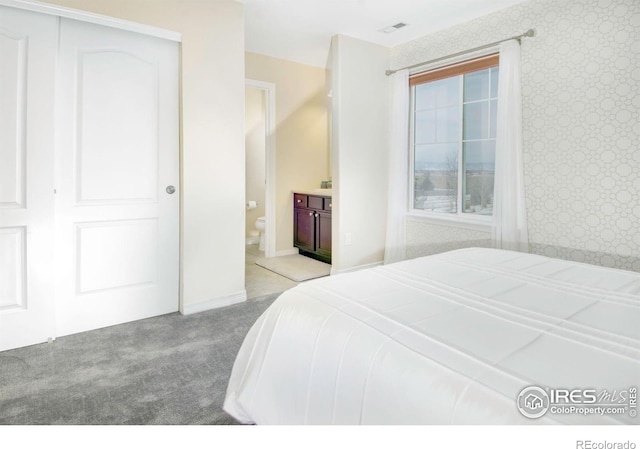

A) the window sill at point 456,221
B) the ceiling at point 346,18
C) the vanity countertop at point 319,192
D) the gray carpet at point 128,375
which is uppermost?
the ceiling at point 346,18

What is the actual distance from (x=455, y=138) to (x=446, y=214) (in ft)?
2.55

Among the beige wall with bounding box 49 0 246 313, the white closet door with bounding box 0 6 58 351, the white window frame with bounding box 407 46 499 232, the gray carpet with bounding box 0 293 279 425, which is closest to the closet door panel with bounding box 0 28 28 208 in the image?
the white closet door with bounding box 0 6 58 351

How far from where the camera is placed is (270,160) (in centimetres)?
507

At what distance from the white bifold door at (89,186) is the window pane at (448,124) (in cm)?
261

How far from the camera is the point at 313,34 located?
404cm

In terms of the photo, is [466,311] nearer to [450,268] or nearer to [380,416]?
[380,416]

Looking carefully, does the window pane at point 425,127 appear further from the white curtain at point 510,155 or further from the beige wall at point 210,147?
the beige wall at point 210,147

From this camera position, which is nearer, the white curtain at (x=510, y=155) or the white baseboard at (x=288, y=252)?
the white curtain at (x=510, y=155)

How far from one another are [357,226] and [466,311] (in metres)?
3.04

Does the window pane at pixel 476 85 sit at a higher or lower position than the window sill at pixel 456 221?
higher

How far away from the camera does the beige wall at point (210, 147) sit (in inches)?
117

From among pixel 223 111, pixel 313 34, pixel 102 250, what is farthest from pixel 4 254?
pixel 313 34

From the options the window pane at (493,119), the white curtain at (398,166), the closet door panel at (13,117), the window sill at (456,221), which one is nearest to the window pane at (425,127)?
the white curtain at (398,166)

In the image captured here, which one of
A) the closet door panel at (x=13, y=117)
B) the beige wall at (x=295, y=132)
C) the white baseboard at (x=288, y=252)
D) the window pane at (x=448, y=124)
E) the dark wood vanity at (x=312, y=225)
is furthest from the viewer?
the white baseboard at (x=288, y=252)
